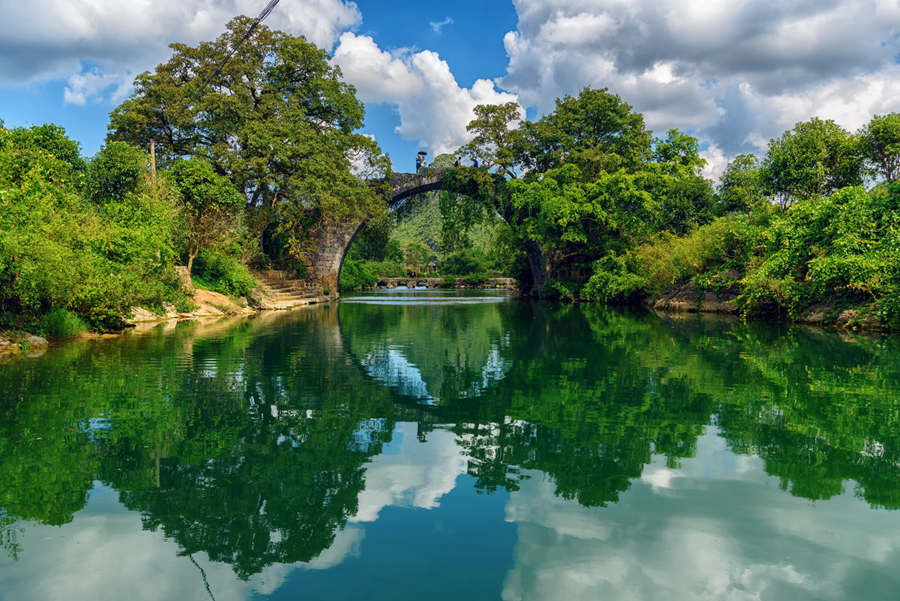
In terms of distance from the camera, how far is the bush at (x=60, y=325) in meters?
11.8

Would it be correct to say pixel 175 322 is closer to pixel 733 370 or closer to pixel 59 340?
pixel 59 340

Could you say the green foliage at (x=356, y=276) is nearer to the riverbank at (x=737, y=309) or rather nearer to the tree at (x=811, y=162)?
the riverbank at (x=737, y=309)

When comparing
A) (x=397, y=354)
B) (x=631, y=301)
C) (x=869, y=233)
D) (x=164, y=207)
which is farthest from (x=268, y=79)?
(x=869, y=233)

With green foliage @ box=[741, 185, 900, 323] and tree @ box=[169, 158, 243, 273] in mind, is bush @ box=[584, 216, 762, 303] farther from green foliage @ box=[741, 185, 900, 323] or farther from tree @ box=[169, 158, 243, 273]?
tree @ box=[169, 158, 243, 273]

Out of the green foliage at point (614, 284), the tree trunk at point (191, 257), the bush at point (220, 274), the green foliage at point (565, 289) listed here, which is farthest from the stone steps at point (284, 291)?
the green foliage at point (614, 284)

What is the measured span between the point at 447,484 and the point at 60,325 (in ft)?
36.6

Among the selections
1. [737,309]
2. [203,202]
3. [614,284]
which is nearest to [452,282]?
[614,284]

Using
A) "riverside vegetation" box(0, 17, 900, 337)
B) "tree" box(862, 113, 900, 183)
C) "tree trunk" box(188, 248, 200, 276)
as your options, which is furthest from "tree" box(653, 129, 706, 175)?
"tree trunk" box(188, 248, 200, 276)

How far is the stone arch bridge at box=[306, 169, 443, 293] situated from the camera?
36844 millimetres

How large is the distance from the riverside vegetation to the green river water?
19.6ft

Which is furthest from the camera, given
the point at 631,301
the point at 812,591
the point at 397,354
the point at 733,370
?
the point at 631,301

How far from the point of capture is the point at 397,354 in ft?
36.4

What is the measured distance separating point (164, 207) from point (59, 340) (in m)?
6.50

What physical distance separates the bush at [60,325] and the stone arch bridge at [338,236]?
24162mm
